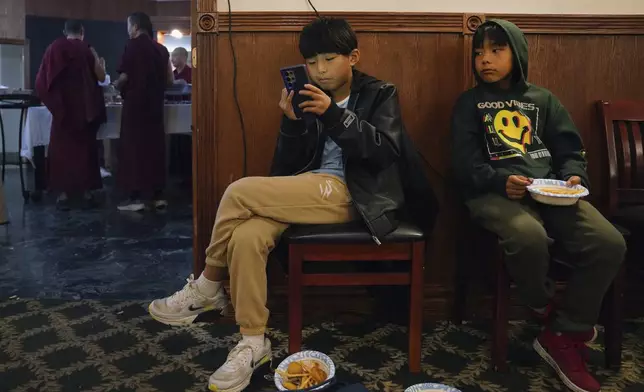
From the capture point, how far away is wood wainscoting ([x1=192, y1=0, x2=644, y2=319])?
81.1 inches

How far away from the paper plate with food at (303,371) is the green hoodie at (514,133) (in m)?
0.69

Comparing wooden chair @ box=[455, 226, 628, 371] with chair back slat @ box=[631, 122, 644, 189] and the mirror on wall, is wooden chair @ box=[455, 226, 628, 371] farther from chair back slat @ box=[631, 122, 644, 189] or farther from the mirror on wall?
the mirror on wall

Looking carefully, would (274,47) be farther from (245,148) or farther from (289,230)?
(289,230)

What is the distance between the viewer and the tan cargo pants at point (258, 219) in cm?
166

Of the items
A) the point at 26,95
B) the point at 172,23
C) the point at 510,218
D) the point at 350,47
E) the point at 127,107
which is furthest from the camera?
the point at 172,23

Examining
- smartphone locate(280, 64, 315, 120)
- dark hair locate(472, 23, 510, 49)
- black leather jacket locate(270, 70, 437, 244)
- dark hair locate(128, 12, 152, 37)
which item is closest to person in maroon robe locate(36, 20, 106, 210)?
dark hair locate(128, 12, 152, 37)

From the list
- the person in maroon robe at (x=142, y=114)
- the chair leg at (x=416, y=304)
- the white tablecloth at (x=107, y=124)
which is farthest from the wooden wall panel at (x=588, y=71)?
the white tablecloth at (x=107, y=124)

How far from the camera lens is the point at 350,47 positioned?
1819 millimetres

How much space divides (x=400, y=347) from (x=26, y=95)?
368cm

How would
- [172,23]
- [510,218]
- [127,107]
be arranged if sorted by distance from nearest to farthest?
[510,218], [127,107], [172,23]

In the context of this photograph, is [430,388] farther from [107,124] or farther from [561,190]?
[107,124]

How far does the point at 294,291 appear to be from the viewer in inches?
67.6


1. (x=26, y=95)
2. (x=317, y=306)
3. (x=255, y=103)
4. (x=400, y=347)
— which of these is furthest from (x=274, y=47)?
(x=26, y=95)

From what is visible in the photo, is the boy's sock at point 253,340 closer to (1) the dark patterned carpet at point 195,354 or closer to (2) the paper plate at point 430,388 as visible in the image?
(1) the dark patterned carpet at point 195,354
